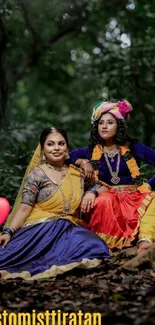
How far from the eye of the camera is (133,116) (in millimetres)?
8344

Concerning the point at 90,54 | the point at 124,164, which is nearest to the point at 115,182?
the point at 124,164

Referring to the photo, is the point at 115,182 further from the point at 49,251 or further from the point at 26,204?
the point at 49,251

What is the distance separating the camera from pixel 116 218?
4.45 m

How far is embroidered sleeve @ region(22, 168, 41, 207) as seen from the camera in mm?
4383

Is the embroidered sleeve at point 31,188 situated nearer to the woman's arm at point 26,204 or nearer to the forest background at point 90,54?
the woman's arm at point 26,204

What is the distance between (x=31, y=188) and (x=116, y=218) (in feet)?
2.47

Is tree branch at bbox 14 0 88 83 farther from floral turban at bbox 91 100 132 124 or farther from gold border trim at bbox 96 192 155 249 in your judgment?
gold border trim at bbox 96 192 155 249

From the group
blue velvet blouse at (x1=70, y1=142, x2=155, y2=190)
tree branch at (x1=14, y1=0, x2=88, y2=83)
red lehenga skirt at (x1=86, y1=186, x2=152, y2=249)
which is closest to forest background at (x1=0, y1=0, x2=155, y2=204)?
tree branch at (x1=14, y1=0, x2=88, y2=83)

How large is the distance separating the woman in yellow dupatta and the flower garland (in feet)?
0.73

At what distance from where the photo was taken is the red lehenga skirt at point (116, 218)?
4.44 m

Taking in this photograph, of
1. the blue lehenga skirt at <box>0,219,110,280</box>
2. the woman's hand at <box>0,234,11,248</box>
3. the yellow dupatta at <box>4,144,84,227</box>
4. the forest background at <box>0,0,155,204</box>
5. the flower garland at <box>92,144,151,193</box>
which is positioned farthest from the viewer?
the forest background at <box>0,0,155,204</box>

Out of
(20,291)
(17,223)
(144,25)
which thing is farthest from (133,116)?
(20,291)

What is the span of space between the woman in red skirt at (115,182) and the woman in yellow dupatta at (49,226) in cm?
17

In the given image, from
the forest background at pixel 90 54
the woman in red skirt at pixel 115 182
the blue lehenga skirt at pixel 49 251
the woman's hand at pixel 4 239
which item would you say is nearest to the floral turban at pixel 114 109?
the woman in red skirt at pixel 115 182
